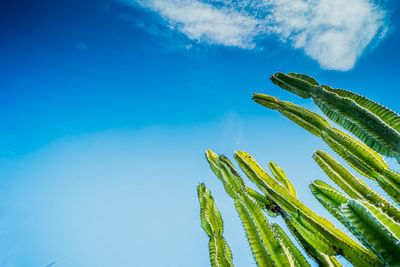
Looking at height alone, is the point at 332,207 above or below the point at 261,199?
below

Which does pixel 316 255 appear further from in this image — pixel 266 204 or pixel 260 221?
pixel 266 204

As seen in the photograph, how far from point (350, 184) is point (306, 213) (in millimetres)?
532

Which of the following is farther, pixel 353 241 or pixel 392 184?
pixel 392 184

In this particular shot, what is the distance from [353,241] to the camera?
1.66 metres

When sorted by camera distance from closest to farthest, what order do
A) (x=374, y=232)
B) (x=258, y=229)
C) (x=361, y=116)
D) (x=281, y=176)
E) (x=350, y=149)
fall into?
(x=374, y=232) → (x=361, y=116) → (x=258, y=229) → (x=350, y=149) → (x=281, y=176)

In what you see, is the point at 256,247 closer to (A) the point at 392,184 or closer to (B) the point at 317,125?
(A) the point at 392,184

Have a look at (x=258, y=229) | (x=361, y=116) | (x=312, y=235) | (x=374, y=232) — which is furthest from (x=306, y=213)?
(x=361, y=116)

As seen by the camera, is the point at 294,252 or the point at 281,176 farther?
the point at 281,176

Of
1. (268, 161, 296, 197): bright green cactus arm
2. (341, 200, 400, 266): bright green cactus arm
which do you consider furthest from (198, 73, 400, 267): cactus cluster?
(268, 161, 296, 197): bright green cactus arm

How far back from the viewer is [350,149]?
79.7 inches

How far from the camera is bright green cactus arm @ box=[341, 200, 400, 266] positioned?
1181mm

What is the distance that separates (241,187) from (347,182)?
989 mm

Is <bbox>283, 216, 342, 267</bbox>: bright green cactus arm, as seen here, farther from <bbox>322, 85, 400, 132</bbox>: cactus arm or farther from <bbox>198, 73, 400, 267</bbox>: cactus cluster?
<bbox>322, 85, 400, 132</bbox>: cactus arm

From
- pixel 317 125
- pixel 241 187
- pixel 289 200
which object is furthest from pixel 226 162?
pixel 317 125
